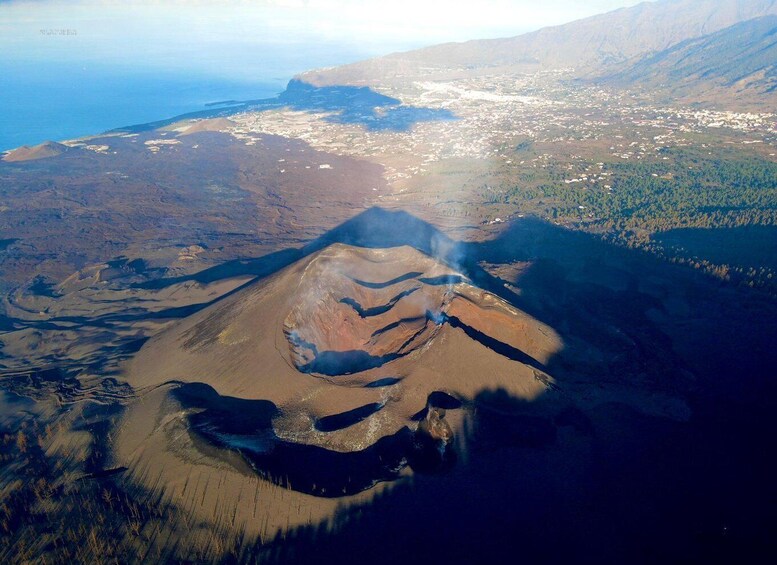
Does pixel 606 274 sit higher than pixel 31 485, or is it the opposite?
pixel 31 485

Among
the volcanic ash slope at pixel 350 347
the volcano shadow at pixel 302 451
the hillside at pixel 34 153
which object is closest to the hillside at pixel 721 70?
the volcanic ash slope at pixel 350 347

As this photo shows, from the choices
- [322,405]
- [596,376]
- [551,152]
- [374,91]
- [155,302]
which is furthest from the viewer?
[374,91]

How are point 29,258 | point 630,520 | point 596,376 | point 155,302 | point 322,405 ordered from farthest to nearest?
point 29,258 → point 155,302 → point 596,376 → point 322,405 → point 630,520

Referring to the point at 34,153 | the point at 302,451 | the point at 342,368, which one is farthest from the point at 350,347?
the point at 34,153

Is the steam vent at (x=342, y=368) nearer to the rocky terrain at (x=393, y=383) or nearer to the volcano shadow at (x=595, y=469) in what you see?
the rocky terrain at (x=393, y=383)

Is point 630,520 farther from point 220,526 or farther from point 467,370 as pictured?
point 220,526

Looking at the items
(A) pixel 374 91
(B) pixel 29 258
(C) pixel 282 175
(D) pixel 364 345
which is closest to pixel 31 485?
(D) pixel 364 345

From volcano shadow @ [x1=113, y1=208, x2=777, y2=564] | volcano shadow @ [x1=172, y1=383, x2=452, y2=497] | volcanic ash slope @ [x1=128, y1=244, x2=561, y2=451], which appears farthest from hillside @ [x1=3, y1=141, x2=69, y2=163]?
volcano shadow @ [x1=113, y1=208, x2=777, y2=564]

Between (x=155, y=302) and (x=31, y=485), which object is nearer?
(x=31, y=485)

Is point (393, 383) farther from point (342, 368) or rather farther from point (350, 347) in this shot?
point (350, 347)
